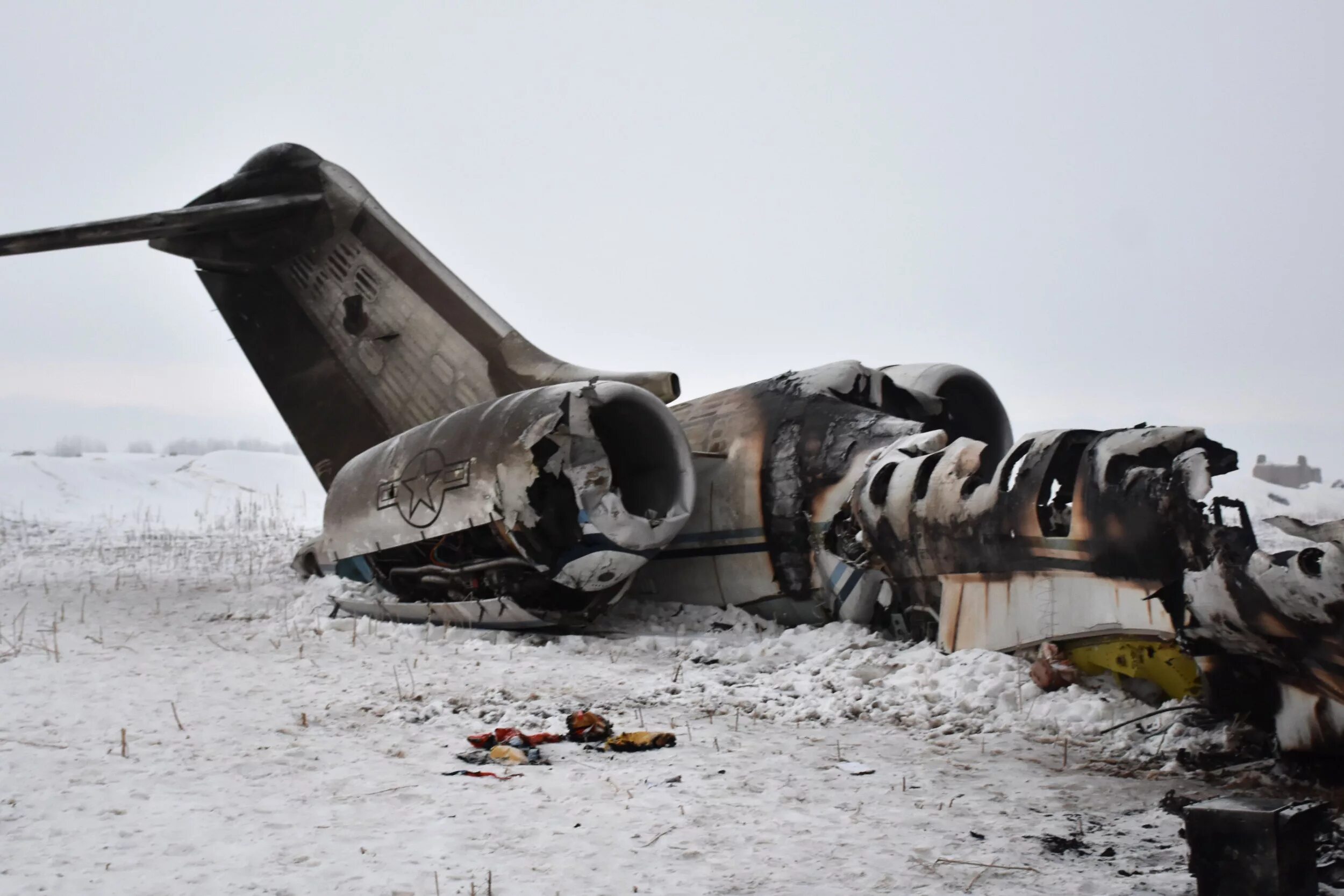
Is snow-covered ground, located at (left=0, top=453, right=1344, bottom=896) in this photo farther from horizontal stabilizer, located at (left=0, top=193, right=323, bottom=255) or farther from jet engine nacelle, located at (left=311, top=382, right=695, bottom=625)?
horizontal stabilizer, located at (left=0, top=193, right=323, bottom=255)

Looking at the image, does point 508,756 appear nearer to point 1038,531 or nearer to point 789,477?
point 1038,531

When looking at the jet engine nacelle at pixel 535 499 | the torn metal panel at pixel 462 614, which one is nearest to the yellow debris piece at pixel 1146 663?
the jet engine nacelle at pixel 535 499

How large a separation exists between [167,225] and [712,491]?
5.55 m

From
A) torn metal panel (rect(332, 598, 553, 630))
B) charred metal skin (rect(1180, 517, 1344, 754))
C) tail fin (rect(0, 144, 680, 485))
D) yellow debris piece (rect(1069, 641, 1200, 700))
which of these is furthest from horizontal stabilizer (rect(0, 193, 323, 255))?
charred metal skin (rect(1180, 517, 1344, 754))

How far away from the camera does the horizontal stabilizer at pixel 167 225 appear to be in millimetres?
9039

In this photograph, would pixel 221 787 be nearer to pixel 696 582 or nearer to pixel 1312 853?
pixel 1312 853

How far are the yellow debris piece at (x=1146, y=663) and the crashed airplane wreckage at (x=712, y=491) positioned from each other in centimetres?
1

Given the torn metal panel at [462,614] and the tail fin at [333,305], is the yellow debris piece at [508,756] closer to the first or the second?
the torn metal panel at [462,614]

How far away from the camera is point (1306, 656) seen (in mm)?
3920

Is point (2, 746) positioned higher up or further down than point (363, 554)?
further down

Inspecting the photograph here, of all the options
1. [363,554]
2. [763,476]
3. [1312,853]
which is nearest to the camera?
[1312,853]

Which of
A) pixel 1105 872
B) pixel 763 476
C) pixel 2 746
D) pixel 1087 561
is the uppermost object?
pixel 763 476

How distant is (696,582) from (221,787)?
185 inches

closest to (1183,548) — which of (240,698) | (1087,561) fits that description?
(1087,561)
